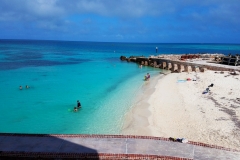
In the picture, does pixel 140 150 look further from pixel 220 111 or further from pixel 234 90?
pixel 234 90

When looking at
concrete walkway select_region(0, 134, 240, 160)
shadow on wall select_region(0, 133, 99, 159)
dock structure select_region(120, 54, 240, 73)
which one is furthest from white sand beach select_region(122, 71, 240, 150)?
dock structure select_region(120, 54, 240, 73)

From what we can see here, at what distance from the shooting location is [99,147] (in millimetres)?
9750

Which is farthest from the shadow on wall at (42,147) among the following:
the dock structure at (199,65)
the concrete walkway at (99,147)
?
the dock structure at (199,65)

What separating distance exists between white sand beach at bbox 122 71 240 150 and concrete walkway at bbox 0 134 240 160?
13.5 feet

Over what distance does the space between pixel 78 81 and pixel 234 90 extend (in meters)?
21.2

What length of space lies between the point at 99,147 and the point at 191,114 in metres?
10.4

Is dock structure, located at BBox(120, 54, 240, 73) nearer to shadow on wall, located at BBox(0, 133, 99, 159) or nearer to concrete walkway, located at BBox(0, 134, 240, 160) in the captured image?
concrete walkway, located at BBox(0, 134, 240, 160)

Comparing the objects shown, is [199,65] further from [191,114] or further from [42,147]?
[42,147]

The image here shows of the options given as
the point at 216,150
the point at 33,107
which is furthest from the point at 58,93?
the point at 216,150

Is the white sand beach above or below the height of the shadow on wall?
below

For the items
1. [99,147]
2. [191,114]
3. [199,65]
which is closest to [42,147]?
[99,147]

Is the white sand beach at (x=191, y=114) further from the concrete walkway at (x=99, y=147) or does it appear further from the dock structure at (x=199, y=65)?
the dock structure at (x=199, y=65)

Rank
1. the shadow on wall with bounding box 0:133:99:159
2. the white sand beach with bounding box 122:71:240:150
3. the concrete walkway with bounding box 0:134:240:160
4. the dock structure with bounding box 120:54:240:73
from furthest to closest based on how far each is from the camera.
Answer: the dock structure with bounding box 120:54:240:73, the white sand beach with bounding box 122:71:240:150, the concrete walkway with bounding box 0:134:240:160, the shadow on wall with bounding box 0:133:99:159

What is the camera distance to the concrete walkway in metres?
9.25
